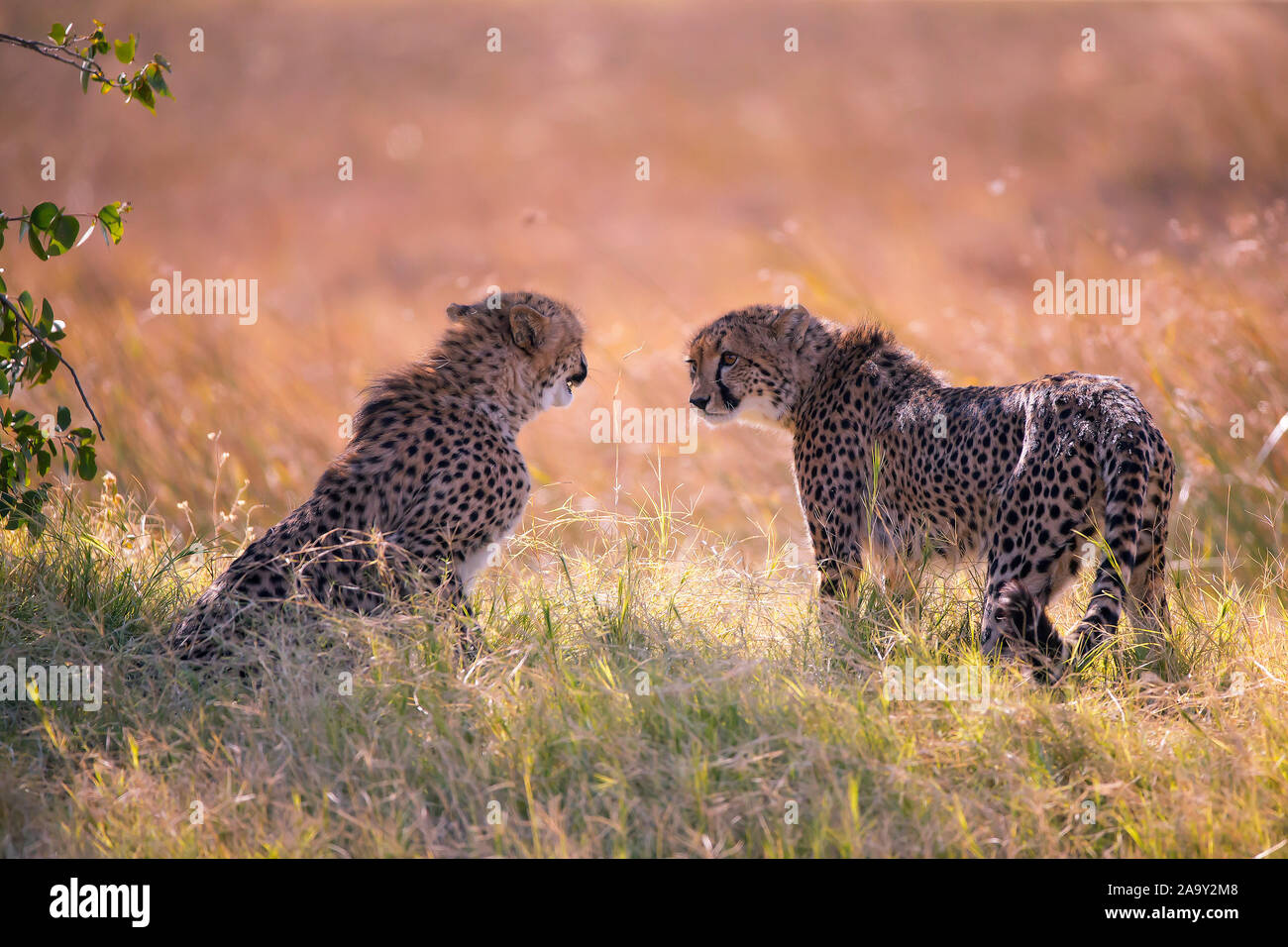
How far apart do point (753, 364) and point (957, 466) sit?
124 cm

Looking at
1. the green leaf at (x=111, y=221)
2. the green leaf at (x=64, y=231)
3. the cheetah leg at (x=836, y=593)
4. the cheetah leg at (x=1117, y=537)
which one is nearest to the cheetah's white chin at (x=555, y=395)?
the cheetah leg at (x=836, y=593)

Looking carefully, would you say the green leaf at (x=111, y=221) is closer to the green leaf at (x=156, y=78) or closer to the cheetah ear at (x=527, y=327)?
the green leaf at (x=156, y=78)

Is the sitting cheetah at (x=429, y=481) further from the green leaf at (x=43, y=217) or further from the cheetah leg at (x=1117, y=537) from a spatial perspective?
the cheetah leg at (x=1117, y=537)

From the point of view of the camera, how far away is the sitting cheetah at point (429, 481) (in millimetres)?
4027

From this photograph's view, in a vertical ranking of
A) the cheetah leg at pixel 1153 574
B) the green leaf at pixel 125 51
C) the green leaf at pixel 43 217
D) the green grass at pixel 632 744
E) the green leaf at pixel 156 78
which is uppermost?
the green leaf at pixel 125 51

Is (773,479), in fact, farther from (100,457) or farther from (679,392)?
(100,457)

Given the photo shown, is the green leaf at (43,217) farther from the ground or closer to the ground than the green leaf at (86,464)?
farther from the ground

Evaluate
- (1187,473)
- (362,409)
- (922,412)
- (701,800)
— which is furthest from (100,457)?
(1187,473)

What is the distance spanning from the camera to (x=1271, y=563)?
579 cm

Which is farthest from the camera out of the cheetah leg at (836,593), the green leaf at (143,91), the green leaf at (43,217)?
the cheetah leg at (836,593)

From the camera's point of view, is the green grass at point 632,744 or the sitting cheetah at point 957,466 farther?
the sitting cheetah at point 957,466

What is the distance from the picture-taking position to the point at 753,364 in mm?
5312

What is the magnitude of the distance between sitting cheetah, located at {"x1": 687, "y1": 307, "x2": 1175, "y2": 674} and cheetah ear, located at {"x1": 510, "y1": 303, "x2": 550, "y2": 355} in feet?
2.71

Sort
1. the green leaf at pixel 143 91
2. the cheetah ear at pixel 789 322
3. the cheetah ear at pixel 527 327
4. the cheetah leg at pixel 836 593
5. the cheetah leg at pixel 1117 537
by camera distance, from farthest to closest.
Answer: the cheetah ear at pixel 789 322
the cheetah ear at pixel 527 327
the cheetah leg at pixel 836 593
the green leaf at pixel 143 91
the cheetah leg at pixel 1117 537
